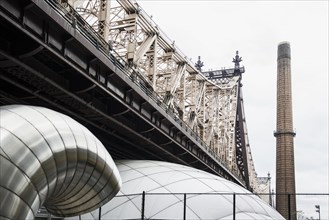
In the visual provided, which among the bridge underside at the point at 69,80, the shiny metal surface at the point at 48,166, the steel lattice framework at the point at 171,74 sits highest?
the steel lattice framework at the point at 171,74

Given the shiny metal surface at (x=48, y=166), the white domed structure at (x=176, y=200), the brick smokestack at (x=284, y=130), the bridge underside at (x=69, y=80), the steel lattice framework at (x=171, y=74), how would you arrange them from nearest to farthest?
the shiny metal surface at (x=48, y=166)
the bridge underside at (x=69, y=80)
the white domed structure at (x=176, y=200)
the steel lattice framework at (x=171, y=74)
the brick smokestack at (x=284, y=130)

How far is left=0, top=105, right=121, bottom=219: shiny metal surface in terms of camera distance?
12477 millimetres

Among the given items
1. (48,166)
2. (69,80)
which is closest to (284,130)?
(69,80)

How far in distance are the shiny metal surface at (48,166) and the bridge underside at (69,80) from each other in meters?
5.39

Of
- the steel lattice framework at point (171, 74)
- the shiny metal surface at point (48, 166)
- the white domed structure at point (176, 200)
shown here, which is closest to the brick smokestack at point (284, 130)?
the steel lattice framework at point (171, 74)

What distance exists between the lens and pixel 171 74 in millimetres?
50781

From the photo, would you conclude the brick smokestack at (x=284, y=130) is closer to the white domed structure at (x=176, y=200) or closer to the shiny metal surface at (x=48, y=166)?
the white domed structure at (x=176, y=200)

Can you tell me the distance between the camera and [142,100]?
103 feet

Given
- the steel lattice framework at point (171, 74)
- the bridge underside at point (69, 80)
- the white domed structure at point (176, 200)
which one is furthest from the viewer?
the steel lattice framework at point (171, 74)

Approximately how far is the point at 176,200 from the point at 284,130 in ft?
213

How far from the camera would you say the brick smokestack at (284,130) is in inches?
3238

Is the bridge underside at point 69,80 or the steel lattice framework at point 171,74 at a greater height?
the steel lattice framework at point 171,74

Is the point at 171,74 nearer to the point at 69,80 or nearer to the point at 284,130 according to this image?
the point at 69,80

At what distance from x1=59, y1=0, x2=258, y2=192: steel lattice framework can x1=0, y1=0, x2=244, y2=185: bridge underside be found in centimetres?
314
